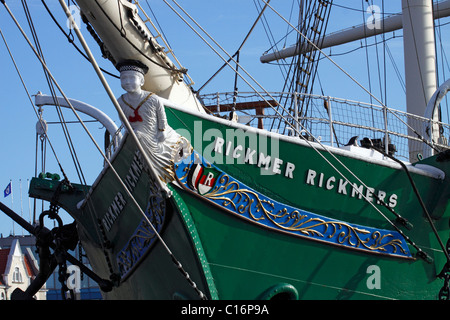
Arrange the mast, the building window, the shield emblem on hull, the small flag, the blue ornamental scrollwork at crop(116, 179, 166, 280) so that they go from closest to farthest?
the shield emblem on hull
the blue ornamental scrollwork at crop(116, 179, 166, 280)
the mast
the small flag
the building window

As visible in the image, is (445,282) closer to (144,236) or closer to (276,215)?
(276,215)

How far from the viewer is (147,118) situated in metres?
9.02

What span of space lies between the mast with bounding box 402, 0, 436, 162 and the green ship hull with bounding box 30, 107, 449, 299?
545 centimetres

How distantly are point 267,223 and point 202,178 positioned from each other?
3.35 ft

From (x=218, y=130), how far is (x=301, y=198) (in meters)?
1.38

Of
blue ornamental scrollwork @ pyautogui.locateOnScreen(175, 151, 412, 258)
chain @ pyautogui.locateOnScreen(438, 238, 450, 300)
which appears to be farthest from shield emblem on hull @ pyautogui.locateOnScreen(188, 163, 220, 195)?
chain @ pyautogui.locateOnScreen(438, 238, 450, 300)

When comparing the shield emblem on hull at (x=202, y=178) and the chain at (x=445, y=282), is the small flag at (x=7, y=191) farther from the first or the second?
the shield emblem on hull at (x=202, y=178)

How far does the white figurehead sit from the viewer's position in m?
9.00

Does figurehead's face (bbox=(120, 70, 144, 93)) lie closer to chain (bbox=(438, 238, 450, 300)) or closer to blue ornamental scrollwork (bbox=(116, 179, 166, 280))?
blue ornamental scrollwork (bbox=(116, 179, 166, 280))

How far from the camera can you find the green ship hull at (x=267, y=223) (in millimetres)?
9414

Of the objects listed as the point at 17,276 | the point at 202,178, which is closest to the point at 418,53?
the point at 202,178

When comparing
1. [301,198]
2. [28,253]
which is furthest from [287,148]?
[28,253]

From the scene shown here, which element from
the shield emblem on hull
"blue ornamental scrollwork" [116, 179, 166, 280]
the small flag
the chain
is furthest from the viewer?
the small flag
